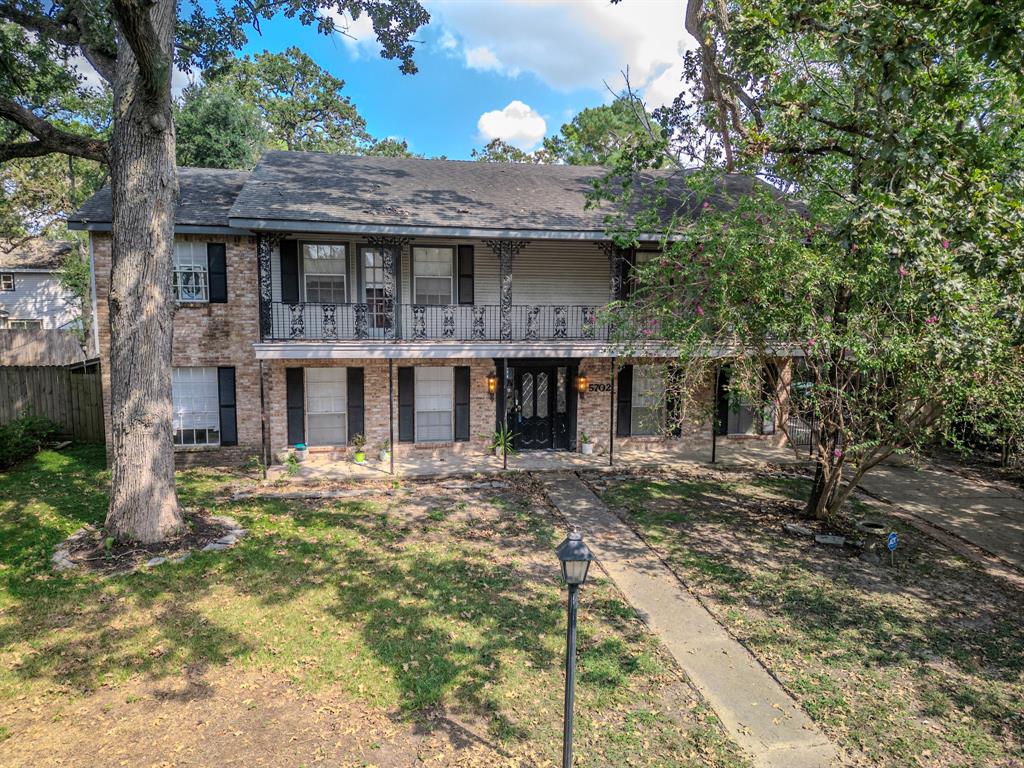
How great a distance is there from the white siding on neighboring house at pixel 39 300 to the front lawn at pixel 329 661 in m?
29.1

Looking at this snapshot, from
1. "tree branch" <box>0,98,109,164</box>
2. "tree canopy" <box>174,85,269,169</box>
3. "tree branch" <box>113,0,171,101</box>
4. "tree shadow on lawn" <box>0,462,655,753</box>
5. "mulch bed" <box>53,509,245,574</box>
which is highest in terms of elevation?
"tree canopy" <box>174,85,269,169</box>

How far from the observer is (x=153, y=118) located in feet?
26.6

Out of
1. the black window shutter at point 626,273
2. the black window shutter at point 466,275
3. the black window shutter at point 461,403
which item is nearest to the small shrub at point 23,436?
the black window shutter at point 461,403

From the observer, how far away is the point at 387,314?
44.2ft

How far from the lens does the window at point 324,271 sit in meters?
13.4

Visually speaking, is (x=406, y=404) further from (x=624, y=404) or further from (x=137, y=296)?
(x=137, y=296)

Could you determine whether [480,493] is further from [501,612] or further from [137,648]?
[137,648]

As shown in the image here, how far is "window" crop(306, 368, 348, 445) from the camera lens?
44.6 ft

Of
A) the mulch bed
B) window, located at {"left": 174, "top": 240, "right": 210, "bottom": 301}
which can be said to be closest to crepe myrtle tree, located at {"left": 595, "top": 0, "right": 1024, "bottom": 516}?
the mulch bed

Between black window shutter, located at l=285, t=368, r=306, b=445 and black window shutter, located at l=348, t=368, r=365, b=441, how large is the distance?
1.01 m

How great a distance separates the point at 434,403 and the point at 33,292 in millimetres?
29585

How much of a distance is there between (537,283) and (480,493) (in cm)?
561

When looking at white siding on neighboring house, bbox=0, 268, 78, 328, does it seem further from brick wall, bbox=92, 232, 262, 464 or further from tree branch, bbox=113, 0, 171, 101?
tree branch, bbox=113, 0, 171, 101

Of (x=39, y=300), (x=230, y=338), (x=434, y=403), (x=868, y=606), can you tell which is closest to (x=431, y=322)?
(x=434, y=403)
